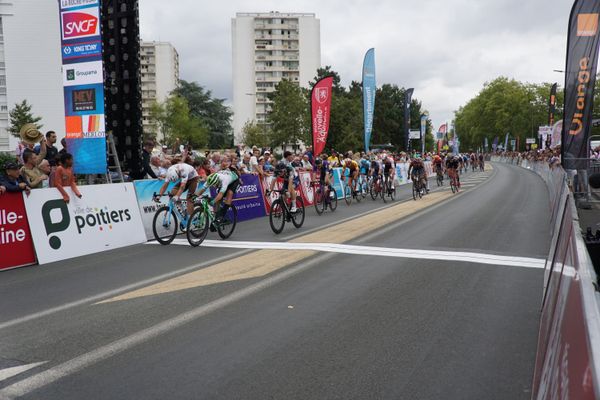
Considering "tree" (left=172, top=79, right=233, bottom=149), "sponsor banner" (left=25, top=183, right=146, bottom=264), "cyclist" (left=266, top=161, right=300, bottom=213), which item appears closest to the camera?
"sponsor banner" (left=25, top=183, right=146, bottom=264)

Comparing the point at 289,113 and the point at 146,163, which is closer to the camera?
the point at 146,163

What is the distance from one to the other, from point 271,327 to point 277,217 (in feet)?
22.4

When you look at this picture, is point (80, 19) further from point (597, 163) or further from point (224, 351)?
point (597, 163)

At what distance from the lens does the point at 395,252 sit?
8758 mm

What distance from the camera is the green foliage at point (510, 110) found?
358 feet

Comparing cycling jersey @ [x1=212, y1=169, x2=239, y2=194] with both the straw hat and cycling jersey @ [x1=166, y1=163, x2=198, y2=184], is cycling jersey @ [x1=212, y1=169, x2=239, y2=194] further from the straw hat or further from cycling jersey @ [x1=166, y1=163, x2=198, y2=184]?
the straw hat

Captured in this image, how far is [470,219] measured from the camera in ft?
43.6

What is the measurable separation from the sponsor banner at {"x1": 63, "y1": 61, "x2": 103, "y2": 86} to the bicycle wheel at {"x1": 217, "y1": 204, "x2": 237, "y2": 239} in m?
4.21

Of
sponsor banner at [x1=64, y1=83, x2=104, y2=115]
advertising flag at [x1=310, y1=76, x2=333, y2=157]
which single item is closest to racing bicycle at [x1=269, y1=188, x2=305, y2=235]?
sponsor banner at [x1=64, y1=83, x2=104, y2=115]

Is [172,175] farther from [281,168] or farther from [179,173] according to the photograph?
[281,168]

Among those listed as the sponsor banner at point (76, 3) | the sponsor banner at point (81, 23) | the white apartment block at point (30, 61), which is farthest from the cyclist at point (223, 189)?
the white apartment block at point (30, 61)

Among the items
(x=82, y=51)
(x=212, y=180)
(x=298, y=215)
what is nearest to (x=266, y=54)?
(x=82, y=51)

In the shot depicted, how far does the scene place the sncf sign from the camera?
12000 mm

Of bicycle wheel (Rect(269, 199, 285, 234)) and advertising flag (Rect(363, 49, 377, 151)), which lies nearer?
bicycle wheel (Rect(269, 199, 285, 234))
